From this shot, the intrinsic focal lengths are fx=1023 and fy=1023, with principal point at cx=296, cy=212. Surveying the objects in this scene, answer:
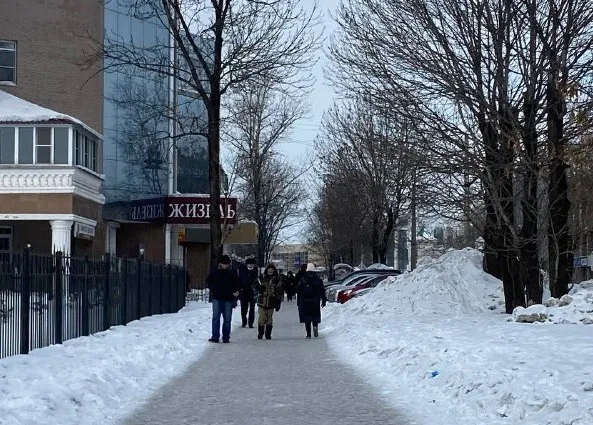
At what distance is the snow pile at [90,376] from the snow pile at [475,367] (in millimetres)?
3008

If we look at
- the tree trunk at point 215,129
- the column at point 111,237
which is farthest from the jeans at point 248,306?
the column at point 111,237

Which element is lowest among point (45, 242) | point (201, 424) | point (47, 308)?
point (201, 424)

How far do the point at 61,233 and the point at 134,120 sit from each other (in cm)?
1239

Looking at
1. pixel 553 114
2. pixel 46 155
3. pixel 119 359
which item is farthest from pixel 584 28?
pixel 46 155

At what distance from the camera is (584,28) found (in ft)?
65.1

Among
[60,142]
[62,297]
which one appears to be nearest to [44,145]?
[60,142]

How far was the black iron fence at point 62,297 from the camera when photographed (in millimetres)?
13484

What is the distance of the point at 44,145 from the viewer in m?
41.2

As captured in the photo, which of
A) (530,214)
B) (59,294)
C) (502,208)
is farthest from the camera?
(530,214)

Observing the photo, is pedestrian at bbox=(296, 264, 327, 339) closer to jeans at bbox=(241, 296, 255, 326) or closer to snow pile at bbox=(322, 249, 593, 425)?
snow pile at bbox=(322, 249, 593, 425)

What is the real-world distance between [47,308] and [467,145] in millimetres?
9676

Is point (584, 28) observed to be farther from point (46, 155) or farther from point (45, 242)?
point (45, 242)

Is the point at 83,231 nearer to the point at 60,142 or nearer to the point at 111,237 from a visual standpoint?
the point at 60,142

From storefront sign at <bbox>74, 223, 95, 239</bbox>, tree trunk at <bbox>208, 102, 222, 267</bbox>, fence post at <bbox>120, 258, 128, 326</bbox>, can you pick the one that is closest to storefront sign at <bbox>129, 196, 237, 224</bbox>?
storefront sign at <bbox>74, 223, 95, 239</bbox>
